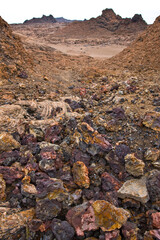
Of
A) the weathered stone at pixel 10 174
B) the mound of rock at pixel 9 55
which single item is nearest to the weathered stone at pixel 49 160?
the weathered stone at pixel 10 174

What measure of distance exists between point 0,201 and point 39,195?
0.63 metres

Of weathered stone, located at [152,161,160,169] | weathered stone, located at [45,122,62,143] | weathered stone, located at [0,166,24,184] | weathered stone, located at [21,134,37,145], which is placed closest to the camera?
weathered stone, located at [0,166,24,184]

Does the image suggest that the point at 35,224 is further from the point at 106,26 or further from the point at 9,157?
the point at 106,26

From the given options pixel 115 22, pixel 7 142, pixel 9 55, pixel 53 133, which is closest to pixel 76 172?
pixel 53 133

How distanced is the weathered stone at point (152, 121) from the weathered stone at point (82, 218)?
2.60 meters

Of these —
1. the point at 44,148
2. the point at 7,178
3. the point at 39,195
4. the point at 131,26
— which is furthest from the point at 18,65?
the point at 131,26

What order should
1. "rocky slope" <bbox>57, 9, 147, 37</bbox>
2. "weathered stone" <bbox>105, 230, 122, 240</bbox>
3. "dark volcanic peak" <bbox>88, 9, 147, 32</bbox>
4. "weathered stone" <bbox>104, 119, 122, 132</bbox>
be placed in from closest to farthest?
"weathered stone" <bbox>105, 230, 122, 240</bbox>
"weathered stone" <bbox>104, 119, 122, 132</bbox>
"rocky slope" <bbox>57, 9, 147, 37</bbox>
"dark volcanic peak" <bbox>88, 9, 147, 32</bbox>

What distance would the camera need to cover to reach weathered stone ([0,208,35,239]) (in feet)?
6.57

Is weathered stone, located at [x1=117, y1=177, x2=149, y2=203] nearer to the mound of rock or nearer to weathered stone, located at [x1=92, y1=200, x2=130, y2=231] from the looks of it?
weathered stone, located at [x1=92, y1=200, x2=130, y2=231]

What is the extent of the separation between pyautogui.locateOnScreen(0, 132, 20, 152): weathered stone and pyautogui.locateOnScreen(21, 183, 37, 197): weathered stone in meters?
0.99

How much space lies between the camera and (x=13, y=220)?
6.92 ft

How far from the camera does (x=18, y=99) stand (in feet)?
15.4

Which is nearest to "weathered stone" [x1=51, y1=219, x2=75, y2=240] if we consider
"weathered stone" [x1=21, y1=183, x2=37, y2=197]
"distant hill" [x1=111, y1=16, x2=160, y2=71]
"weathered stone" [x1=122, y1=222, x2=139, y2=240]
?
"weathered stone" [x1=21, y1=183, x2=37, y2=197]

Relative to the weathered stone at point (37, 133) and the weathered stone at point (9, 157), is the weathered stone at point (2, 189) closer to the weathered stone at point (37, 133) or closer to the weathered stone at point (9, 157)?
the weathered stone at point (9, 157)
